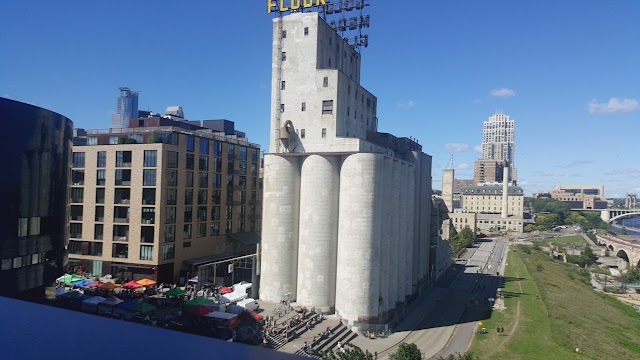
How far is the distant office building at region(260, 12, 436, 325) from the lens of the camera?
5325 cm

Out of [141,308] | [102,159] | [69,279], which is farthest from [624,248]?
[69,279]

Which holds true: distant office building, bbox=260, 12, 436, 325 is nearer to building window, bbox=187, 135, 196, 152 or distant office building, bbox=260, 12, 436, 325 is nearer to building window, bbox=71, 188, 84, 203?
building window, bbox=187, 135, 196, 152

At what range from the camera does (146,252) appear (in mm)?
66625

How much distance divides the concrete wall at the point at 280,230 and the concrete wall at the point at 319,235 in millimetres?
1758

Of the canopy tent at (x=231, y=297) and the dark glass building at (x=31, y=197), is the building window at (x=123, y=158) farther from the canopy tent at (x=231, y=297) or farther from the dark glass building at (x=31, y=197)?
the canopy tent at (x=231, y=297)

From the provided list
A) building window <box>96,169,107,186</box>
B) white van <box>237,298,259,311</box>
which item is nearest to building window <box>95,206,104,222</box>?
building window <box>96,169,107,186</box>

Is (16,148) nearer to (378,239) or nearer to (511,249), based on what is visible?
(378,239)

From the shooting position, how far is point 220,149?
3174 inches

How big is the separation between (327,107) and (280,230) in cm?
1718

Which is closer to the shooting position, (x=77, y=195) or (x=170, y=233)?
(x=170, y=233)

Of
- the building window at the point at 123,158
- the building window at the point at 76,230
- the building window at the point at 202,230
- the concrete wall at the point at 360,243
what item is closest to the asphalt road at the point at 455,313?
the concrete wall at the point at 360,243

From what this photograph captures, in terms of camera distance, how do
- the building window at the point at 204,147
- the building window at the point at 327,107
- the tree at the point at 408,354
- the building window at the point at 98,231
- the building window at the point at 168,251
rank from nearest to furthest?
the tree at the point at 408,354
the building window at the point at 327,107
the building window at the point at 168,251
the building window at the point at 98,231
the building window at the point at 204,147

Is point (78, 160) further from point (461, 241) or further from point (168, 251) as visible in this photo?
point (461, 241)

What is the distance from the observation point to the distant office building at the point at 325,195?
53.2 meters
